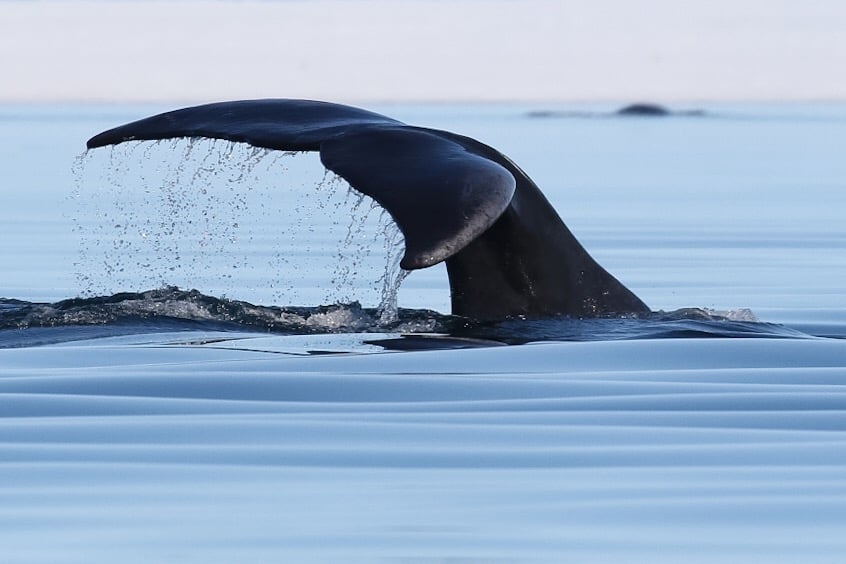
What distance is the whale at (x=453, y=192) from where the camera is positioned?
745cm

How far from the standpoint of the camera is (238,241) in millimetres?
21281

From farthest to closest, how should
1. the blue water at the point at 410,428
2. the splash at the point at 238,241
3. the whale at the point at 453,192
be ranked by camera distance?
the splash at the point at 238,241 < the whale at the point at 453,192 < the blue water at the point at 410,428

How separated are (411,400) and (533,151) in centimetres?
5197

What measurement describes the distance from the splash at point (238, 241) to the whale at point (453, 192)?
0.12 meters

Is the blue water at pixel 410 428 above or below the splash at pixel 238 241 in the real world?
below

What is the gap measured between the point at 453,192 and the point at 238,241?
13964 millimetres

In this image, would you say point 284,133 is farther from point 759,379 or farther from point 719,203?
point 719,203

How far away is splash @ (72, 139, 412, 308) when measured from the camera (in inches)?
504

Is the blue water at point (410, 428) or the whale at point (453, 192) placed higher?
the whale at point (453, 192)

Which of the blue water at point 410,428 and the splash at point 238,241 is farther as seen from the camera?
the splash at point 238,241

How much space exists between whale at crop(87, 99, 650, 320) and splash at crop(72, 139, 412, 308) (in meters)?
0.12

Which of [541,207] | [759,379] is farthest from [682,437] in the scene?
[541,207]

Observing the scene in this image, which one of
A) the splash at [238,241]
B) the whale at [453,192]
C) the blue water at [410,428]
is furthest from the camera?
the splash at [238,241]

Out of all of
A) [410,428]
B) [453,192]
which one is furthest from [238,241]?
[410,428]
